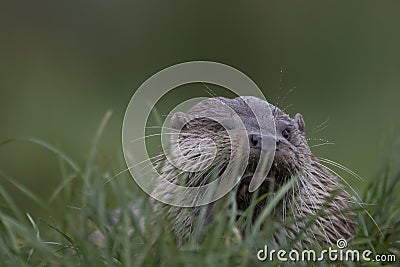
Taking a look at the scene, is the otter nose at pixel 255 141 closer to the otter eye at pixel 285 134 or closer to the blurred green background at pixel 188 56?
the otter eye at pixel 285 134

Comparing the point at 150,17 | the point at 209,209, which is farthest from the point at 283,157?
the point at 150,17

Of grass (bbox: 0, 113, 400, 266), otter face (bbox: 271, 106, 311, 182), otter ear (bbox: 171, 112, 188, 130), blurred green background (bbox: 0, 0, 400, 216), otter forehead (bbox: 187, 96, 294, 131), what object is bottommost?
grass (bbox: 0, 113, 400, 266)

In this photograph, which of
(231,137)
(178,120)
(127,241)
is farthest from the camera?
(178,120)

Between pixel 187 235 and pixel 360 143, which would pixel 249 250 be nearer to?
pixel 187 235

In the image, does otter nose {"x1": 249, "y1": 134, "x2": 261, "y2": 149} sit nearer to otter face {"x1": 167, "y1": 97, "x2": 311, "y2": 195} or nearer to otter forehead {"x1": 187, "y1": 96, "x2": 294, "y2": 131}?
otter face {"x1": 167, "y1": 97, "x2": 311, "y2": 195}

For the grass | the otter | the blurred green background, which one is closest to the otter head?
the otter

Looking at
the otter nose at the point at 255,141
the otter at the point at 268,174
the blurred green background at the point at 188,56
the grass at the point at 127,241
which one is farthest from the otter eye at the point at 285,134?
the blurred green background at the point at 188,56

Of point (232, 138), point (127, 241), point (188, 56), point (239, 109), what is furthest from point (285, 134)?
point (188, 56)

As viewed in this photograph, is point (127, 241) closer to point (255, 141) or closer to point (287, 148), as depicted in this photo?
point (255, 141)
